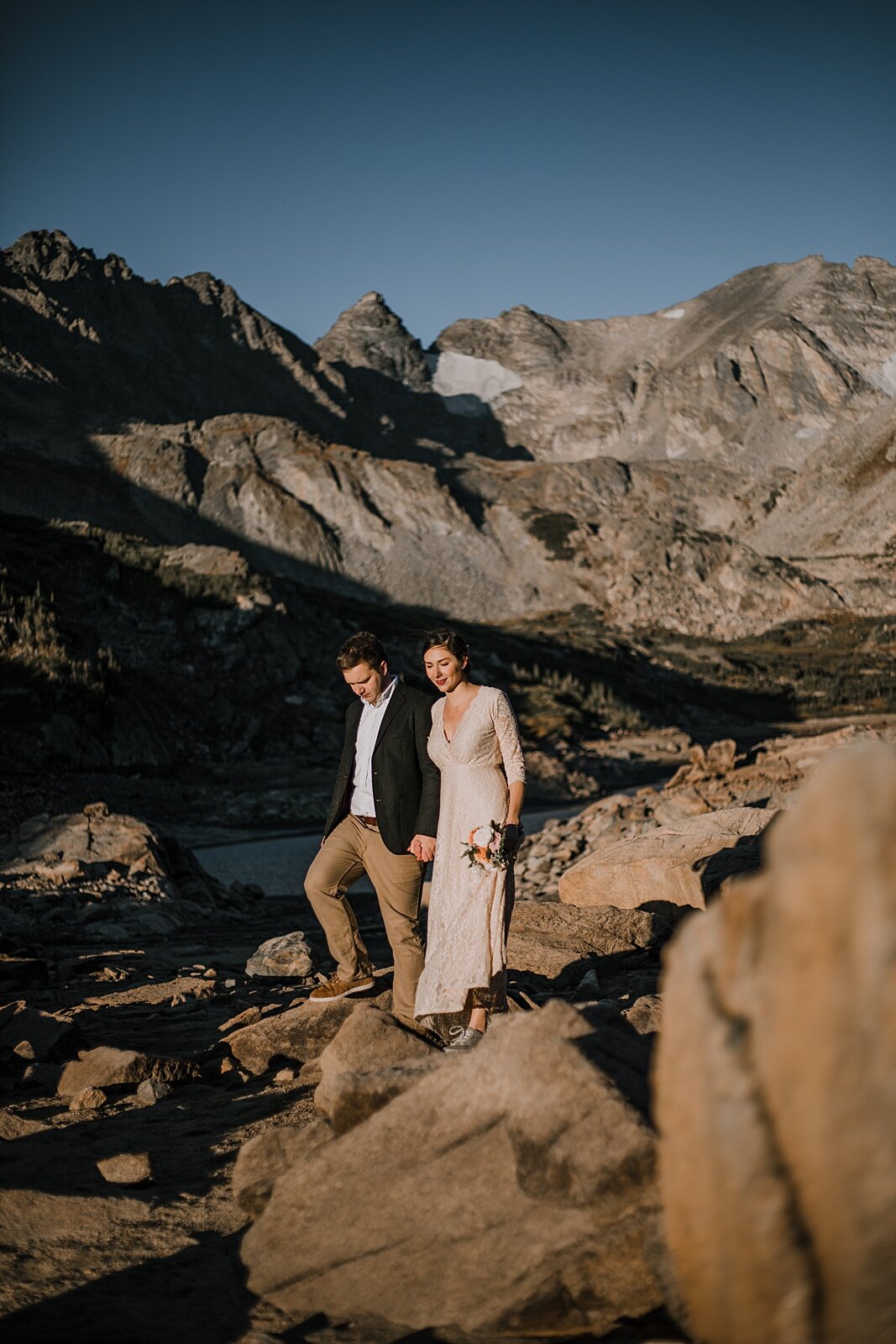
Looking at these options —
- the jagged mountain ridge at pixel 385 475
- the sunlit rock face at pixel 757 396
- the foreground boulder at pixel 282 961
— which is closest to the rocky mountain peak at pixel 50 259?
the jagged mountain ridge at pixel 385 475

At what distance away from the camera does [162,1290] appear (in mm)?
3330

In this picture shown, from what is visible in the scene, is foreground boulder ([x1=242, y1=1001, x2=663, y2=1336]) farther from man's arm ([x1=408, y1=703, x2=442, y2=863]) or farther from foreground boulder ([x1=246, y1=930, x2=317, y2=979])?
foreground boulder ([x1=246, y1=930, x2=317, y2=979])

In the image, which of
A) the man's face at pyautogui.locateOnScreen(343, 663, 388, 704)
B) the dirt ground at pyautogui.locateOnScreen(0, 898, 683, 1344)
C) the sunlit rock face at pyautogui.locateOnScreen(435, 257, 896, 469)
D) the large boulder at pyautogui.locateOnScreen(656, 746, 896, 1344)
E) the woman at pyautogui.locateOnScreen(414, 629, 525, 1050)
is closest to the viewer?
the large boulder at pyautogui.locateOnScreen(656, 746, 896, 1344)

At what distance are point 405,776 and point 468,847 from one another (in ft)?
1.90

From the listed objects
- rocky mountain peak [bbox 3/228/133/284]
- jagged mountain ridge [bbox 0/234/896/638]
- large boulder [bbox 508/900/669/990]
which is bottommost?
large boulder [bbox 508/900/669/990]

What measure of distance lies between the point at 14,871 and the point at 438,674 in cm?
1096

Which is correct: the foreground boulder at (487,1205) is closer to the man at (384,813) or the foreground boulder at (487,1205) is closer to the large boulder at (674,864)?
the man at (384,813)

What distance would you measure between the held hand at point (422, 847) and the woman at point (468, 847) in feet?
0.22

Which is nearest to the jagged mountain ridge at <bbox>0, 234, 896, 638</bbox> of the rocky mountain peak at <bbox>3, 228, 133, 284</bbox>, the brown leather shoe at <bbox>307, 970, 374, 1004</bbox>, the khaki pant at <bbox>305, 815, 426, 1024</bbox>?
the rocky mountain peak at <bbox>3, 228, 133, 284</bbox>

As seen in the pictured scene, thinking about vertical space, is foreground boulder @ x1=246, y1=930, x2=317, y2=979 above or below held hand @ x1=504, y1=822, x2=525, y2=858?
below

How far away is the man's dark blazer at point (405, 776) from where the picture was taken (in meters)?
5.77

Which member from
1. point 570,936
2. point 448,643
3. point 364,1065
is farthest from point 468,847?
point 570,936

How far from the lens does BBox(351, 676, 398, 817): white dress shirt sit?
5965 mm

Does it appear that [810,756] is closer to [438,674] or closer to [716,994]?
[438,674]
